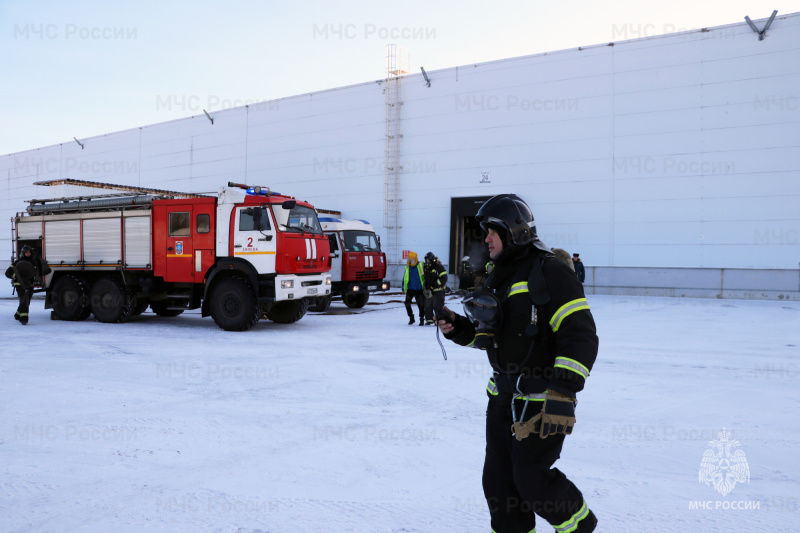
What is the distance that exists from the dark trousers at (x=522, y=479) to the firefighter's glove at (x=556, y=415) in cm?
11

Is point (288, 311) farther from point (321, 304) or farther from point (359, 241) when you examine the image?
point (359, 241)

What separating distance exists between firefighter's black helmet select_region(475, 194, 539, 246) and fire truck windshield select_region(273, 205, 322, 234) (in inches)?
357

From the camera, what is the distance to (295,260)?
38.0 feet

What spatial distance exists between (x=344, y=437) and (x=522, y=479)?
2613 millimetres

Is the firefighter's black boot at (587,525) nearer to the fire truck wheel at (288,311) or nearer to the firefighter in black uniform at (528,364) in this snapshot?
the firefighter in black uniform at (528,364)

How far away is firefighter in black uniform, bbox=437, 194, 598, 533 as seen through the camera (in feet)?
8.35

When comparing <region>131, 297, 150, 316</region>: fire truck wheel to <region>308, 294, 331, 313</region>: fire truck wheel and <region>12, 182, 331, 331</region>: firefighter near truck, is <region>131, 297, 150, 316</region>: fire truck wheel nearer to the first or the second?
<region>12, 182, 331, 331</region>: firefighter near truck

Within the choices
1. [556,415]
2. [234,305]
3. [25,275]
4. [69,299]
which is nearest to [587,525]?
[556,415]

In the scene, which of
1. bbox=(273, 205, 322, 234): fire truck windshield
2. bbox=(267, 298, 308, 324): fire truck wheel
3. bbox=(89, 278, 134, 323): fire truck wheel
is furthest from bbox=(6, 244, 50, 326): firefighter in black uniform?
bbox=(273, 205, 322, 234): fire truck windshield

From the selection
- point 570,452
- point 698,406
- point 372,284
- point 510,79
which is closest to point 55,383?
point 570,452

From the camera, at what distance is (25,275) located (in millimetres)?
12633

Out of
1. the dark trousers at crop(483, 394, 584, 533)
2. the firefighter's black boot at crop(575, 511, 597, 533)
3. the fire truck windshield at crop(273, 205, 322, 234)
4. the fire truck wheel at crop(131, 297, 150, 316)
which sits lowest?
the fire truck wheel at crop(131, 297, 150, 316)

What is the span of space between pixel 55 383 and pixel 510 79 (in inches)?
797

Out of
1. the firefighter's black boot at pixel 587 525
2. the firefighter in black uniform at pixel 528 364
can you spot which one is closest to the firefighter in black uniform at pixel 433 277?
the firefighter in black uniform at pixel 528 364
